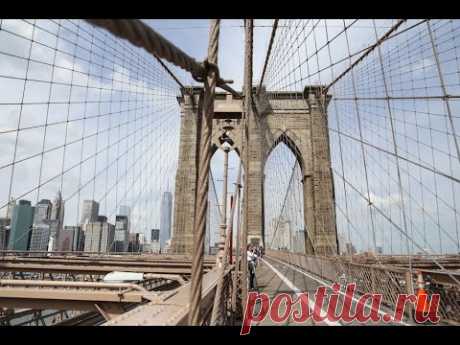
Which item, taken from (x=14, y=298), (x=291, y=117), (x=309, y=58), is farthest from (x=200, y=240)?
(x=291, y=117)

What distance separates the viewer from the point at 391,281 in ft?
19.0

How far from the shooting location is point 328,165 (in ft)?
78.5

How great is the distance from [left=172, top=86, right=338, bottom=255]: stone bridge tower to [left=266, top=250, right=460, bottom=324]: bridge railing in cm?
1239

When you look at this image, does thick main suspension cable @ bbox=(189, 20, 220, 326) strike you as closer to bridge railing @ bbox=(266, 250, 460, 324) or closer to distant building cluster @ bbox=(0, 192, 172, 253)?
bridge railing @ bbox=(266, 250, 460, 324)

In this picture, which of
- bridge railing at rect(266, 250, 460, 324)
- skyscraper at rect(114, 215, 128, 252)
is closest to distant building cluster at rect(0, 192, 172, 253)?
skyscraper at rect(114, 215, 128, 252)

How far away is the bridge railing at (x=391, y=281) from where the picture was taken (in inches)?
181

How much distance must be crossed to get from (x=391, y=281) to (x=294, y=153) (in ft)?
68.3

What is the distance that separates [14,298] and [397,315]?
558 cm

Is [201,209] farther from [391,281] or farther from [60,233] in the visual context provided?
[60,233]

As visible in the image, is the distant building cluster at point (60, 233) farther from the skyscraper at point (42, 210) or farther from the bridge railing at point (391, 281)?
the bridge railing at point (391, 281)

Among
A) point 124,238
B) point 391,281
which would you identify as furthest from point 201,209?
point 124,238

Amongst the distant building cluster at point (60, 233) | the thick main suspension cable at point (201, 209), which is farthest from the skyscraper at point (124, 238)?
the thick main suspension cable at point (201, 209)
